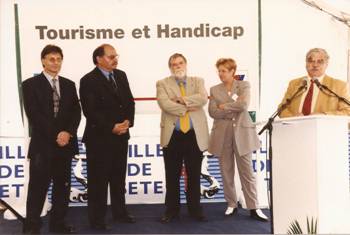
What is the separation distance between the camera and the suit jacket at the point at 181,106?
377 cm

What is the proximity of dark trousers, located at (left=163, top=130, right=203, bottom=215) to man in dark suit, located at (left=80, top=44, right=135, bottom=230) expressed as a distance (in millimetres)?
449

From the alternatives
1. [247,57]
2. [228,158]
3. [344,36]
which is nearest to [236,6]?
[247,57]

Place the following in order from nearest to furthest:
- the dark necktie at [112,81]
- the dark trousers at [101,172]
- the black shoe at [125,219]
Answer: the dark trousers at [101,172], the dark necktie at [112,81], the black shoe at [125,219]

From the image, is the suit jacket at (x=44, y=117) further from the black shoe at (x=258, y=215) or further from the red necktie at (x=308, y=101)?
the red necktie at (x=308, y=101)

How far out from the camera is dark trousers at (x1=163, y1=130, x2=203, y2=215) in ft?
12.5

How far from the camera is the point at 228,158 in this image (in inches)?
158

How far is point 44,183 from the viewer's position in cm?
347

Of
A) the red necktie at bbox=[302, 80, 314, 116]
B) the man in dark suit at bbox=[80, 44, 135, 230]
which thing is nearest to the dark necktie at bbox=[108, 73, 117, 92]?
the man in dark suit at bbox=[80, 44, 135, 230]

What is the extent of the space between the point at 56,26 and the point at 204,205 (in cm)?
269

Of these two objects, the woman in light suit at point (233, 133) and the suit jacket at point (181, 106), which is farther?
the woman in light suit at point (233, 133)

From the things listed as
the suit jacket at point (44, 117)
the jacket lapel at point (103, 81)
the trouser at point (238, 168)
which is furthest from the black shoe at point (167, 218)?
the jacket lapel at point (103, 81)

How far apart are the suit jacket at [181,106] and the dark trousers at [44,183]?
0.98 m

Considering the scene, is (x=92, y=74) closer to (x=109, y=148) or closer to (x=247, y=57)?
(x=109, y=148)

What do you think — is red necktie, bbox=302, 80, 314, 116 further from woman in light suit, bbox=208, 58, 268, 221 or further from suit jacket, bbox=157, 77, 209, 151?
suit jacket, bbox=157, 77, 209, 151
